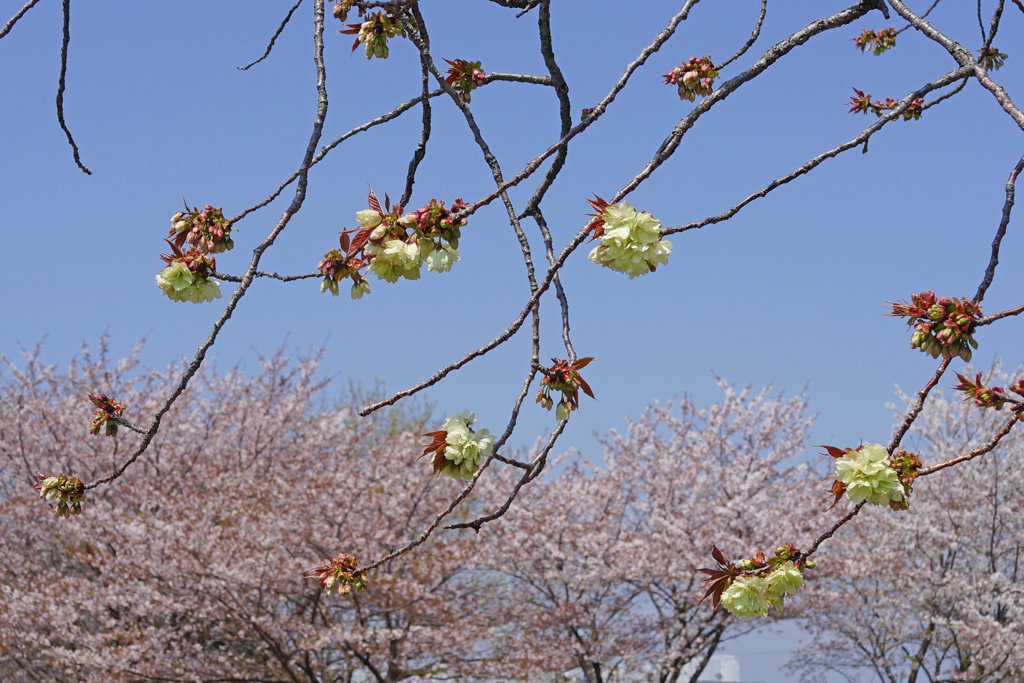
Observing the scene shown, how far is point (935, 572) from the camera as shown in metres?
8.88

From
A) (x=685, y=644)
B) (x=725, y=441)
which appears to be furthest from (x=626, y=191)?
(x=725, y=441)

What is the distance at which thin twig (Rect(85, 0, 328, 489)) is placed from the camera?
4.49ft

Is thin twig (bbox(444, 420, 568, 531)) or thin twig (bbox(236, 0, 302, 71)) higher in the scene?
thin twig (bbox(236, 0, 302, 71))

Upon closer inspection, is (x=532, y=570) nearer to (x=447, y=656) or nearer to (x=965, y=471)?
(x=447, y=656)

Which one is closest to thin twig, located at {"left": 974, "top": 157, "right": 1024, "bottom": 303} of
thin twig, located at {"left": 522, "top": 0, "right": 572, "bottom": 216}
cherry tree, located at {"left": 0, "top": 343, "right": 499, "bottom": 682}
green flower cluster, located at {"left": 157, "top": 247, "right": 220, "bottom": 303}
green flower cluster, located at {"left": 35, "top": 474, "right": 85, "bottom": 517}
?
thin twig, located at {"left": 522, "top": 0, "right": 572, "bottom": 216}

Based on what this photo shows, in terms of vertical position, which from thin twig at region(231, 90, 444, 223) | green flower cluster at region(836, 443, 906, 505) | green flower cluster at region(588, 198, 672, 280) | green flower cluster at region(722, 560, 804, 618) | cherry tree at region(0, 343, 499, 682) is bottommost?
green flower cluster at region(722, 560, 804, 618)

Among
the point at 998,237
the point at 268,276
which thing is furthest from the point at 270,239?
the point at 998,237

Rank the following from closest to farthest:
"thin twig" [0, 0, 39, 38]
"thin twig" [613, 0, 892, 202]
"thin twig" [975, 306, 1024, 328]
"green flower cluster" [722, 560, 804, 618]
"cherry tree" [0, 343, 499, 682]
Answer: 1. "thin twig" [975, 306, 1024, 328]
2. "thin twig" [613, 0, 892, 202]
3. "green flower cluster" [722, 560, 804, 618]
4. "thin twig" [0, 0, 39, 38]
5. "cherry tree" [0, 343, 499, 682]

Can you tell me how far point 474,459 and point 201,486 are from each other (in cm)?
834

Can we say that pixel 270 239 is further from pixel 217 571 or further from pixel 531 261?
pixel 217 571

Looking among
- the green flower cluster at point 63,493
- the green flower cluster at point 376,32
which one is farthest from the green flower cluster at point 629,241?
the green flower cluster at point 63,493

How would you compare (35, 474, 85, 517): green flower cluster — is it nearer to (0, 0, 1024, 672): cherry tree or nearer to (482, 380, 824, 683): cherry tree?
(0, 0, 1024, 672): cherry tree

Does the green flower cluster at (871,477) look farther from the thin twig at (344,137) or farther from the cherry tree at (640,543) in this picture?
the cherry tree at (640,543)

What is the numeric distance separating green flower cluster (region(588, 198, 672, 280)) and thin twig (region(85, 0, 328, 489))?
57cm
